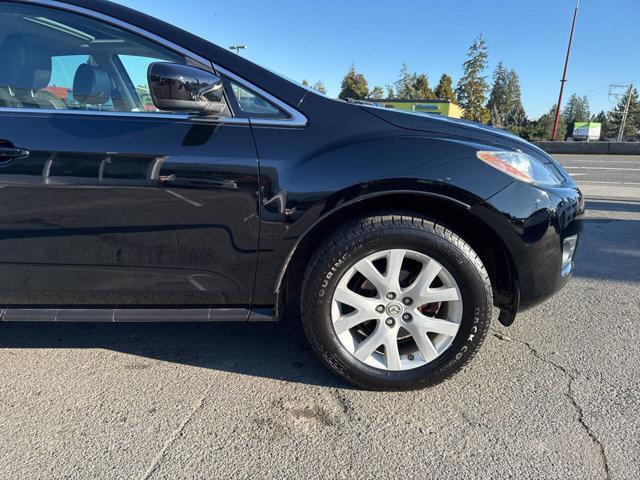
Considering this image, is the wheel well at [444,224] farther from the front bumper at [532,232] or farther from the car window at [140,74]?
the car window at [140,74]

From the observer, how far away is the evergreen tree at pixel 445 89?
4772 centimetres

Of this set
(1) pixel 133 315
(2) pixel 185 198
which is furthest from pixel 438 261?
(1) pixel 133 315

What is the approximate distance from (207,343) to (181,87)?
1485mm

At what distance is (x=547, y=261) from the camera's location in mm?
2111

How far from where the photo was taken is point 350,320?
6.89 ft

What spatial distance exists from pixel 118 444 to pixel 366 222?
141 centimetres

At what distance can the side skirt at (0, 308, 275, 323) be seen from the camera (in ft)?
6.86

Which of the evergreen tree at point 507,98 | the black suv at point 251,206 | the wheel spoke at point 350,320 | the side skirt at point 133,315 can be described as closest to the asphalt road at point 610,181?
the black suv at point 251,206

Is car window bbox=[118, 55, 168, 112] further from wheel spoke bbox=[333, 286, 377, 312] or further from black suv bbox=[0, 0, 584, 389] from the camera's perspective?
wheel spoke bbox=[333, 286, 377, 312]

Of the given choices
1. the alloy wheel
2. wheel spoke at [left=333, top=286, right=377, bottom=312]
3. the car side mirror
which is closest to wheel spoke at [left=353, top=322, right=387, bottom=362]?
the alloy wheel

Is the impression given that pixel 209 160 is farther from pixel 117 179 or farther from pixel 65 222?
pixel 65 222

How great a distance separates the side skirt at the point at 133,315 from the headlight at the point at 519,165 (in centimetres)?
126

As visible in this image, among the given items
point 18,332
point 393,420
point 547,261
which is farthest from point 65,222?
point 547,261

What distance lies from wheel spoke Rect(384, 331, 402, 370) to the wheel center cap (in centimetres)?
9
